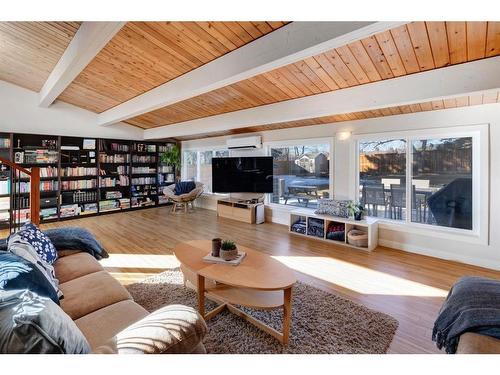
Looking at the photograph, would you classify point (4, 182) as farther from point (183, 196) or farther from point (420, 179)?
point (420, 179)

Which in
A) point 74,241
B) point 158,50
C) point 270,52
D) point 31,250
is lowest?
point 74,241

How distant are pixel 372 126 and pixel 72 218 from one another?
6713mm

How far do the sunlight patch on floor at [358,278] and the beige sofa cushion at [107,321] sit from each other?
6.89ft

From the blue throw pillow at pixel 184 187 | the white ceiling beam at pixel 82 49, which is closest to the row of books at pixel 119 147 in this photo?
the blue throw pillow at pixel 184 187

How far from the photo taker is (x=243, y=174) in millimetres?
5672

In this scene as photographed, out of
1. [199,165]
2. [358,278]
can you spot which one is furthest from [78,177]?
[358,278]

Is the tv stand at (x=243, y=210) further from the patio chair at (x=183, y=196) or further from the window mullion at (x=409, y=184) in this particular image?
the window mullion at (x=409, y=184)

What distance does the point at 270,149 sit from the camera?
5648 mm

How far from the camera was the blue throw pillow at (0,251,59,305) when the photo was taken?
1147mm

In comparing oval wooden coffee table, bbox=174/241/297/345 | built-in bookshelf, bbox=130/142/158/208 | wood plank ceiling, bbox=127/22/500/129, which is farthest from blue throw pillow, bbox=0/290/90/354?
built-in bookshelf, bbox=130/142/158/208

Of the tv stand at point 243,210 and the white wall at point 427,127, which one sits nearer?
the white wall at point 427,127

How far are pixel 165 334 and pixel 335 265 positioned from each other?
8.80 ft

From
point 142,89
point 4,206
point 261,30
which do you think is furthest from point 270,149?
point 4,206

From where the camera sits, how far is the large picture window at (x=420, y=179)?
342cm
